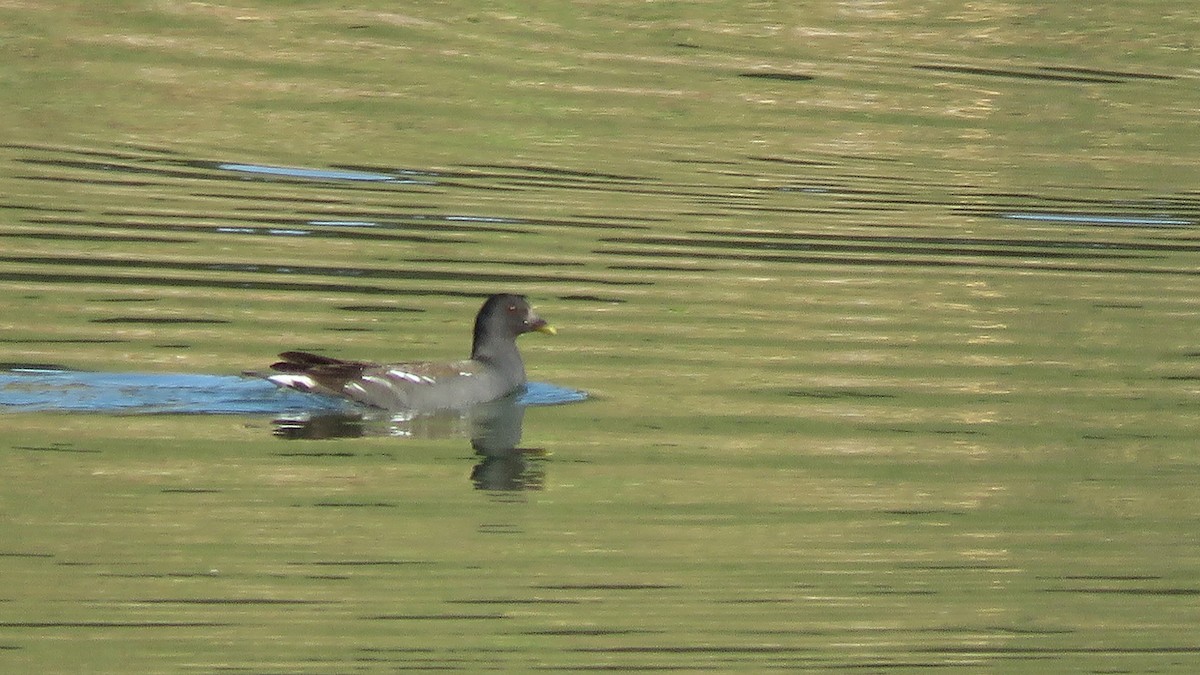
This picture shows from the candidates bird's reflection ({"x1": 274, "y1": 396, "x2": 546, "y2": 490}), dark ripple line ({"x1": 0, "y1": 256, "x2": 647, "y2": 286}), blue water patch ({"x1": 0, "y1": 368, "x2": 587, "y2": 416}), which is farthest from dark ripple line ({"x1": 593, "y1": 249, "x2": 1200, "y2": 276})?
blue water patch ({"x1": 0, "y1": 368, "x2": 587, "y2": 416})

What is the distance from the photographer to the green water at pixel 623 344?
8.79 metres

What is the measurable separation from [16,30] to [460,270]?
12.3 meters

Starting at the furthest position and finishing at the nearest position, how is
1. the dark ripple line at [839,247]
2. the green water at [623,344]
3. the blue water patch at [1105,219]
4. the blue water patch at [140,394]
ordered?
1. the blue water patch at [1105,219]
2. the dark ripple line at [839,247]
3. the blue water patch at [140,394]
4. the green water at [623,344]

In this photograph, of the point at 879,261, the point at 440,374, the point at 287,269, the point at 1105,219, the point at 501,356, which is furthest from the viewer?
the point at 1105,219

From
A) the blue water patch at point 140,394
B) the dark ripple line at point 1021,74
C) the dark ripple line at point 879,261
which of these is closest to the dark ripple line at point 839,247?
the dark ripple line at point 879,261

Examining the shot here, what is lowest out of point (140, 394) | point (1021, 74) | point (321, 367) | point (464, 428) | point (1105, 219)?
point (464, 428)

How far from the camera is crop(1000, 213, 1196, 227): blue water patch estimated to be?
57.9 ft

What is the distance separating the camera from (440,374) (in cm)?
1261

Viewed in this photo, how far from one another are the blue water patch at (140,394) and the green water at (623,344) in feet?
0.50

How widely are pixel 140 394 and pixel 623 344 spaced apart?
2804 millimetres

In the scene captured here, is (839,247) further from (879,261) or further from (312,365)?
(312,365)

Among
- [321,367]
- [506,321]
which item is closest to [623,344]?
[506,321]

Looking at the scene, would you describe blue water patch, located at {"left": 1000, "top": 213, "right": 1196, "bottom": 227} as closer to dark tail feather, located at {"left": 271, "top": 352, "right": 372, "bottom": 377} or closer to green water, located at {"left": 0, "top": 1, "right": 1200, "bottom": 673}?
green water, located at {"left": 0, "top": 1, "right": 1200, "bottom": 673}

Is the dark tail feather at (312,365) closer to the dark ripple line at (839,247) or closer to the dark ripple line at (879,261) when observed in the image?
the dark ripple line at (879,261)
